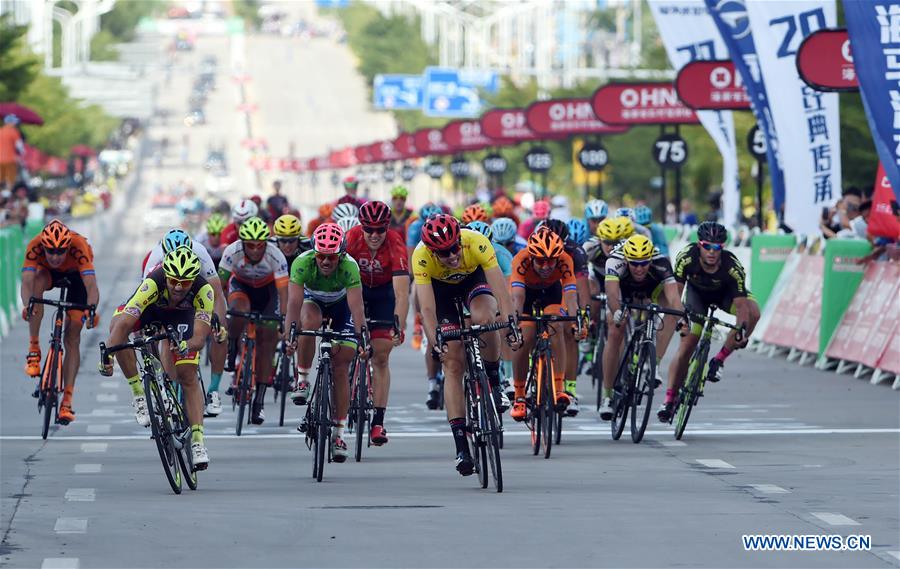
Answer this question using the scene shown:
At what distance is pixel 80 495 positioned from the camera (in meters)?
13.5

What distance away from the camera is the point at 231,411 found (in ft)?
65.5

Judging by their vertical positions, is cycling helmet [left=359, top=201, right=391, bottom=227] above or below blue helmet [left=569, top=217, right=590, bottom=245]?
above

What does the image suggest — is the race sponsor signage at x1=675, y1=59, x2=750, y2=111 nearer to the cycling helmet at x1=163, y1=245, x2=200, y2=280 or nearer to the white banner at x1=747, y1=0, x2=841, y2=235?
the white banner at x1=747, y1=0, x2=841, y2=235

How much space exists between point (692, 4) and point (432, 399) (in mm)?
14726

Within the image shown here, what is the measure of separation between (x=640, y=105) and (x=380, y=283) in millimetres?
22095

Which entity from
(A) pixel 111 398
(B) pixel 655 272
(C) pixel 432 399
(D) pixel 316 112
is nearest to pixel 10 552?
(B) pixel 655 272

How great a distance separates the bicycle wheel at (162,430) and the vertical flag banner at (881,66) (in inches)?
328

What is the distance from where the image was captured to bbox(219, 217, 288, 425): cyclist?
57.9 ft

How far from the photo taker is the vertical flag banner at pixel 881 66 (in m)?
19.2

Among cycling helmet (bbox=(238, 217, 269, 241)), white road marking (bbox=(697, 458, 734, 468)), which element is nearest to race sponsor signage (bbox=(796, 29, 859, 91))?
cycling helmet (bbox=(238, 217, 269, 241))

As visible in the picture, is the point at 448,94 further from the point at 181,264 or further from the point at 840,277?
the point at 181,264

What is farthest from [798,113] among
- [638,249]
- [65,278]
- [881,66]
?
[65,278]

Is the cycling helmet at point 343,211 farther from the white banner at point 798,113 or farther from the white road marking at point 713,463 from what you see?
the white banner at point 798,113

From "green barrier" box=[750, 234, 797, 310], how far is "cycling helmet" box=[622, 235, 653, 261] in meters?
10.3
